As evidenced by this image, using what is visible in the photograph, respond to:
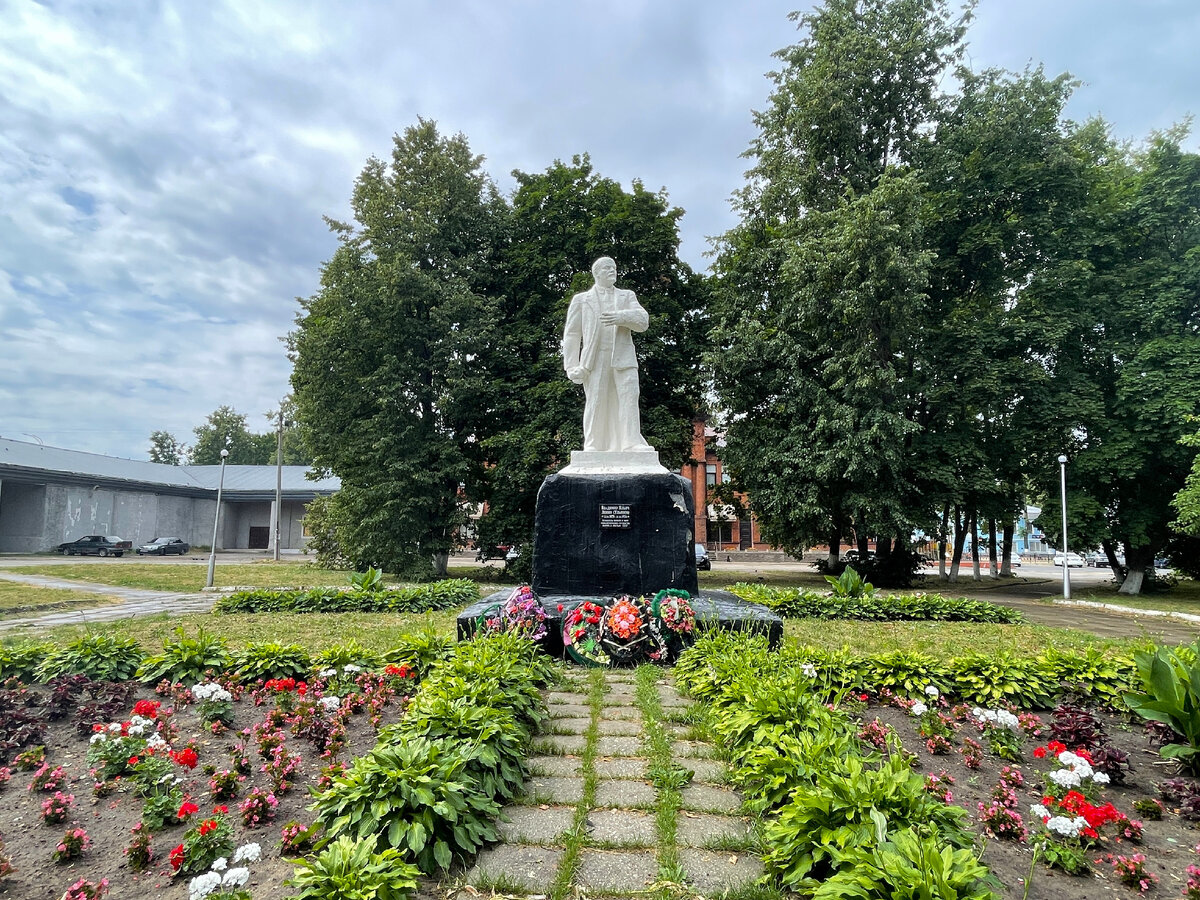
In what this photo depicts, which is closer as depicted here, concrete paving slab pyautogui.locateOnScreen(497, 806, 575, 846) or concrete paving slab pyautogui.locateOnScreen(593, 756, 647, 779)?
concrete paving slab pyautogui.locateOnScreen(497, 806, 575, 846)

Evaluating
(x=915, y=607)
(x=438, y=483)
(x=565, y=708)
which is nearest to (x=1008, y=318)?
(x=915, y=607)

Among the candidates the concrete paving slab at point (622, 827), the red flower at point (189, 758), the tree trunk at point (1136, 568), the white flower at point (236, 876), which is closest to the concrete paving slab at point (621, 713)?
the concrete paving slab at point (622, 827)

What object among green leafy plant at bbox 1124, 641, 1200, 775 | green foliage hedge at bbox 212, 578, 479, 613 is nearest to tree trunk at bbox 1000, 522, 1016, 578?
green foliage hedge at bbox 212, 578, 479, 613

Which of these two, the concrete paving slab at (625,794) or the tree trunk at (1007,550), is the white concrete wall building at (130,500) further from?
the tree trunk at (1007,550)

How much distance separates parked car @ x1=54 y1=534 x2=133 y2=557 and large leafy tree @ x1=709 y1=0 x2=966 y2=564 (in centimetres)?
3005

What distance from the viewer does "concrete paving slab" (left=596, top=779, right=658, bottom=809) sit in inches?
116

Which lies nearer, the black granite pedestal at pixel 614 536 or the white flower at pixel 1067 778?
the white flower at pixel 1067 778

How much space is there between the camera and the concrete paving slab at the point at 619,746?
354cm

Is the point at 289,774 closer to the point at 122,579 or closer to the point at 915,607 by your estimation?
the point at 915,607

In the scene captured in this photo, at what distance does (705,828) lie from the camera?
2.73 metres

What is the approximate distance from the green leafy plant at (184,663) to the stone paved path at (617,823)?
2654mm

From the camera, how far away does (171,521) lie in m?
37.4

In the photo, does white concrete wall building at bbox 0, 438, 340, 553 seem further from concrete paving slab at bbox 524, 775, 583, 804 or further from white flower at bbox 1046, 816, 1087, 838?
white flower at bbox 1046, 816, 1087, 838

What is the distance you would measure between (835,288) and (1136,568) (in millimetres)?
11923
